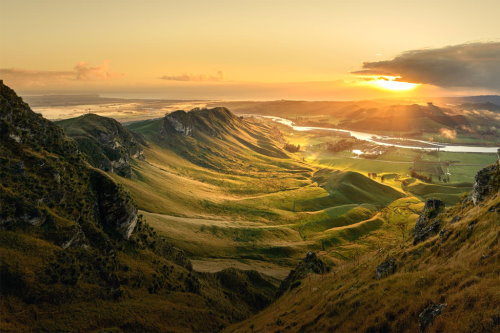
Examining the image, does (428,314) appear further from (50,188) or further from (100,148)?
(100,148)

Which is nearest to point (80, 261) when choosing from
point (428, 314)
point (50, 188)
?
point (50, 188)

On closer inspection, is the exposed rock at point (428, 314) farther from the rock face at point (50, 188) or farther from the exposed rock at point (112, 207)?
the exposed rock at point (112, 207)

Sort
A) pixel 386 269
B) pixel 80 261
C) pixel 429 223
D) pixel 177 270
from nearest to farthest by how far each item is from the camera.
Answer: pixel 386 269 < pixel 429 223 < pixel 80 261 < pixel 177 270

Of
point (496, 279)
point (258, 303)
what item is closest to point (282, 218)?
point (258, 303)

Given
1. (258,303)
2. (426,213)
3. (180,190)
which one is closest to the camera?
(426,213)

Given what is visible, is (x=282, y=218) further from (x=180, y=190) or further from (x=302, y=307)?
(x=302, y=307)

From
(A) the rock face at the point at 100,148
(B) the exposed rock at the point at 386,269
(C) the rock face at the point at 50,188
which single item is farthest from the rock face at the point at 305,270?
(A) the rock face at the point at 100,148
